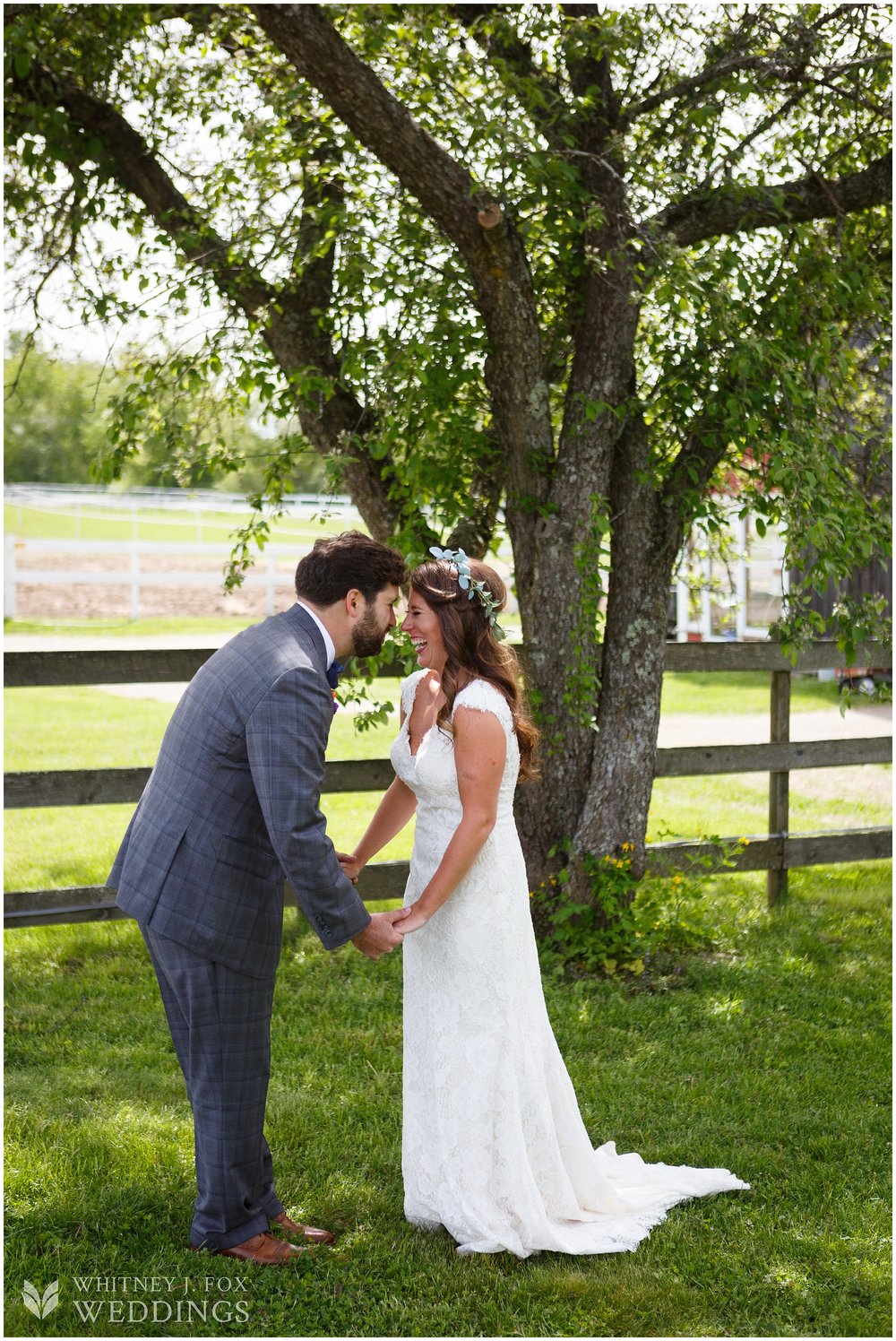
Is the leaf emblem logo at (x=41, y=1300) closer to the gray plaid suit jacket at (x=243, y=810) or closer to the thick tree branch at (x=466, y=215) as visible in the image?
the gray plaid suit jacket at (x=243, y=810)

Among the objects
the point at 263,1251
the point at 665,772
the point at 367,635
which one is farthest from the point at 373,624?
the point at 665,772

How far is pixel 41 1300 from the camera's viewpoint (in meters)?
3.16

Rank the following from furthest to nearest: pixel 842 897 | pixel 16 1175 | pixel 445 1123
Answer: pixel 842 897, pixel 16 1175, pixel 445 1123

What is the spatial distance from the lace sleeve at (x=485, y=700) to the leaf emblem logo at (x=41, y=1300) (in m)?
1.94

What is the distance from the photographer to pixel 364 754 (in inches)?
442

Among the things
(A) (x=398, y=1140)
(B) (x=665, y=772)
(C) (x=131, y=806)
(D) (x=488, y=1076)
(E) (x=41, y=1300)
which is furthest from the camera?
(C) (x=131, y=806)

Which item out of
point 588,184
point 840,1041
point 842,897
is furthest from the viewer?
point 842,897

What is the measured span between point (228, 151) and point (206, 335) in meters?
1.32

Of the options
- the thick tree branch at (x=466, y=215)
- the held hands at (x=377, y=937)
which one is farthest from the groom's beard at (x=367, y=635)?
the thick tree branch at (x=466, y=215)

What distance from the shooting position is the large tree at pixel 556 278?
5227 mm

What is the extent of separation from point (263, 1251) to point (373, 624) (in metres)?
1.82

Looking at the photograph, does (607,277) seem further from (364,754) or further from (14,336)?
(364,754)

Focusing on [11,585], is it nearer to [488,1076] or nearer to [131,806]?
[131,806]

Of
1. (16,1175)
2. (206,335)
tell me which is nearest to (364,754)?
(206,335)
